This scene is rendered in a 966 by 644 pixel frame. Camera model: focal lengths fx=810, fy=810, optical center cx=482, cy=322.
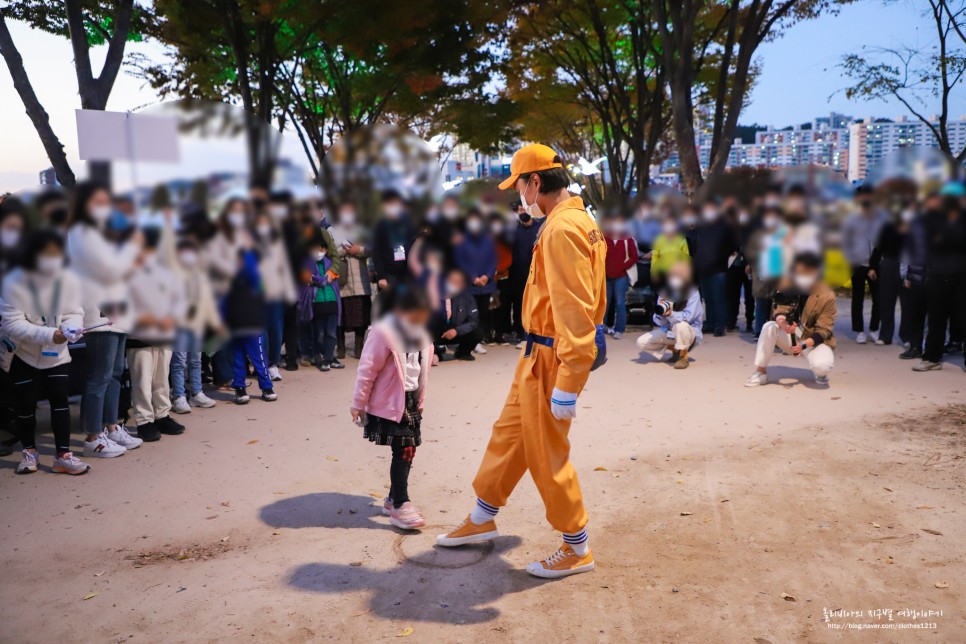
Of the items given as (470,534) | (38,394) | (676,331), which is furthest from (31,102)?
(676,331)

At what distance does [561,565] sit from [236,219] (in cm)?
332

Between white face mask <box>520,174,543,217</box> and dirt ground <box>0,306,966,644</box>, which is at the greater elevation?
white face mask <box>520,174,543,217</box>

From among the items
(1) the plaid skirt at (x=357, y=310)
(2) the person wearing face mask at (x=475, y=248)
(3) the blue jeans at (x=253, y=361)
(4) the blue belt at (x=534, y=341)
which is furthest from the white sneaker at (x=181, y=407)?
(2) the person wearing face mask at (x=475, y=248)

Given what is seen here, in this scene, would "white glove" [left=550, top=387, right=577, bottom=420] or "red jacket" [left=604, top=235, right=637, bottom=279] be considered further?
"red jacket" [left=604, top=235, right=637, bottom=279]

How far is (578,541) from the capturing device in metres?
4.39

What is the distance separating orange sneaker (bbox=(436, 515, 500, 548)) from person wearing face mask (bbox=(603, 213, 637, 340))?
1987 mm

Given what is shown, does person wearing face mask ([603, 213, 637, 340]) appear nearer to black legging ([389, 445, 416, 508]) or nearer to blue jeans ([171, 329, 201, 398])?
black legging ([389, 445, 416, 508])

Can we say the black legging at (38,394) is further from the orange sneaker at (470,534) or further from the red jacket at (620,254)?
the red jacket at (620,254)

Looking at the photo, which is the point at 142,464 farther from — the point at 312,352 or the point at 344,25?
the point at 344,25

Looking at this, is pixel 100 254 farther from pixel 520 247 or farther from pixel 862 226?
pixel 520 247

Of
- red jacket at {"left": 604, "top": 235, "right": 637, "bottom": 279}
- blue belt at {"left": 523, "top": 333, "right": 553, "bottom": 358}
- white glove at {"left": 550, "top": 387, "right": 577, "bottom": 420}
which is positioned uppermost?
red jacket at {"left": 604, "top": 235, "right": 637, "bottom": 279}

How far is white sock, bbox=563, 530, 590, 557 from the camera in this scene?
173 inches

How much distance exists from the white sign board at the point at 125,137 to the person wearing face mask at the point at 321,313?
408cm

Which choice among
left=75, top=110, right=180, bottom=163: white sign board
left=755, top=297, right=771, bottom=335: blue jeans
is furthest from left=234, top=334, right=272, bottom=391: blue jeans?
left=755, top=297, right=771, bottom=335: blue jeans
